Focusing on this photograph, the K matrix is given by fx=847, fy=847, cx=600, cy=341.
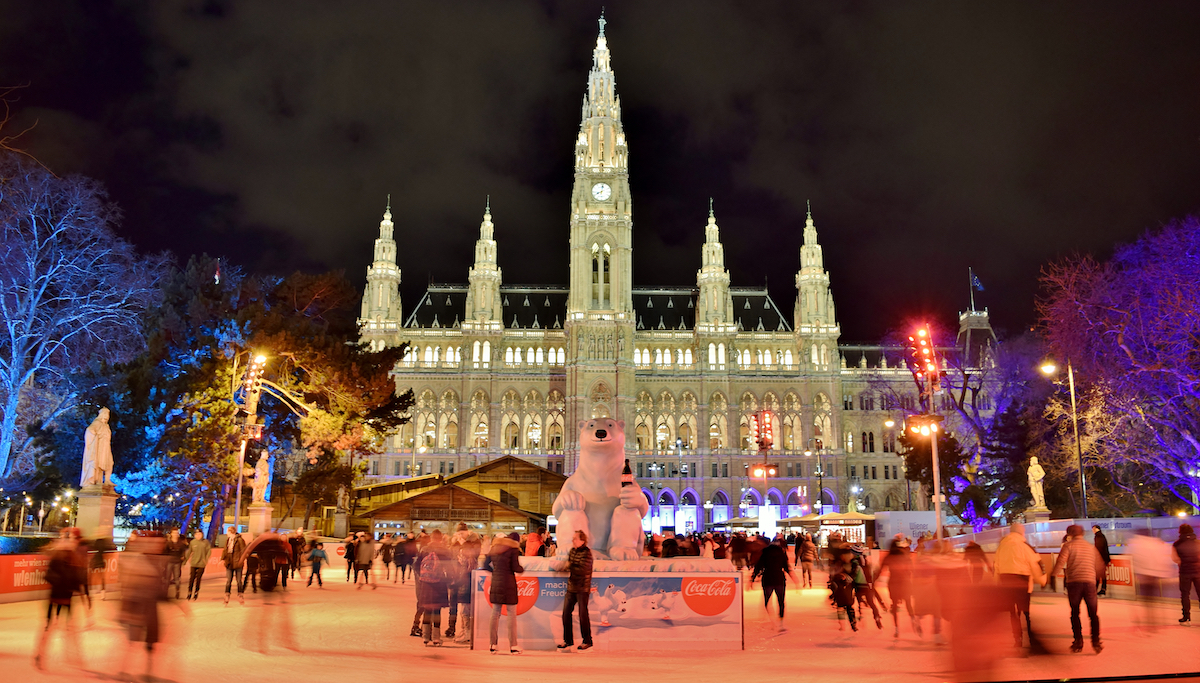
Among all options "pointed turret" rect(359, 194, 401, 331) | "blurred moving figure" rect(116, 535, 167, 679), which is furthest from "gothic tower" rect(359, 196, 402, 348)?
"blurred moving figure" rect(116, 535, 167, 679)

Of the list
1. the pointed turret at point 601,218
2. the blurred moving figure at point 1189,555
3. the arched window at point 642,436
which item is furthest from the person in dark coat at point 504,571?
the arched window at point 642,436

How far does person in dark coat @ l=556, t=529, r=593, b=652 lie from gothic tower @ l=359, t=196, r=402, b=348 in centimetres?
6944

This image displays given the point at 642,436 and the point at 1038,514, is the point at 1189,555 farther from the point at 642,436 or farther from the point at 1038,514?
the point at 642,436

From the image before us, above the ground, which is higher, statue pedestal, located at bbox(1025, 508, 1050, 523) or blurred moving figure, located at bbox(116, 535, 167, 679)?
statue pedestal, located at bbox(1025, 508, 1050, 523)

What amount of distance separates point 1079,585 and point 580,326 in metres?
66.1

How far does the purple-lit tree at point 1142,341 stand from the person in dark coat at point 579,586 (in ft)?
73.8

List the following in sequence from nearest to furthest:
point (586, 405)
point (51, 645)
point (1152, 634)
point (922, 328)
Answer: point (51, 645) < point (1152, 634) < point (922, 328) < point (586, 405)

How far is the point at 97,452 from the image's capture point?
68.8ft

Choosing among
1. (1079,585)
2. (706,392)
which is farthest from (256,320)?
(706,392)

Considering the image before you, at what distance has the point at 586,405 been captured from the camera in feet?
245

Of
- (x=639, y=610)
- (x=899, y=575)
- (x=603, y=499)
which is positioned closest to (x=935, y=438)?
(x=899, y=575)

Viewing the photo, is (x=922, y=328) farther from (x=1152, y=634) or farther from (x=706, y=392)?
(x=706, y=392)

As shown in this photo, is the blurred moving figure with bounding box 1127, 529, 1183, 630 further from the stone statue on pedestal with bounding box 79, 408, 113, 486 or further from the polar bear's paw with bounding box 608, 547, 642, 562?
the stone statue on pedestal with bounding box 79, 408, 113, 486

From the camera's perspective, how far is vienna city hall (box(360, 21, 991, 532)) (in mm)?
76188
